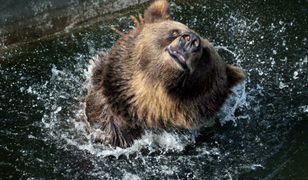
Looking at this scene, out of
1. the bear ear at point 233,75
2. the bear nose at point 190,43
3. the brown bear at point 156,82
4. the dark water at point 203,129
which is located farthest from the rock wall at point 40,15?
the bear nose at point 190,43

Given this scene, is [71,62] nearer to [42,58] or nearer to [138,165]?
[42,58]

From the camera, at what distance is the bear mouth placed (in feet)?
18.8

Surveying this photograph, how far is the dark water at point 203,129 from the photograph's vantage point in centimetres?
694

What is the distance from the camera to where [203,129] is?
753 centimetres

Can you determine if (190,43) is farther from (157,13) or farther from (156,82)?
(157,13)

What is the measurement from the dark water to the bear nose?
1.45 meters

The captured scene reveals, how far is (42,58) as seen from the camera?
26.3 ft

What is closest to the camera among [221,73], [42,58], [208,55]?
[208,55]

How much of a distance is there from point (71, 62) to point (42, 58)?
0.35 metres

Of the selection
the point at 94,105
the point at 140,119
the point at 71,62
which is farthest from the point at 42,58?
the point at 140,119

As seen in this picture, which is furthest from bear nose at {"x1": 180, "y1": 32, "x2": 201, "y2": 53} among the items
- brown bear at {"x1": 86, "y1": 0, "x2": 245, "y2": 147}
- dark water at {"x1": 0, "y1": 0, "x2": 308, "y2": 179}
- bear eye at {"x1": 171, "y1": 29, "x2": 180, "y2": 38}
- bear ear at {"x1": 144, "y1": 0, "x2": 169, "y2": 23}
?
dark water at {"x1": 0, "y1": 0, "x2": 308, "y2": 179}

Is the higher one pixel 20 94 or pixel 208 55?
pixel 208 55

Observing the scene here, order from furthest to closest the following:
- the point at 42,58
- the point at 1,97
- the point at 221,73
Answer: the point at 42,58
the point at 1,97
the point at 221,73

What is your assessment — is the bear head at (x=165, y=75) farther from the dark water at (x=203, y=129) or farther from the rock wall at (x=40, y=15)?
the rock wall at (x=40, y=15)
